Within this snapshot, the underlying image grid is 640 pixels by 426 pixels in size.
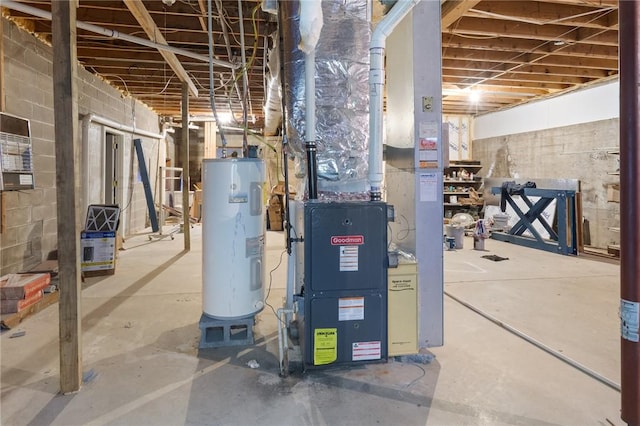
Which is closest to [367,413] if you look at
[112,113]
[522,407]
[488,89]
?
[522,407]

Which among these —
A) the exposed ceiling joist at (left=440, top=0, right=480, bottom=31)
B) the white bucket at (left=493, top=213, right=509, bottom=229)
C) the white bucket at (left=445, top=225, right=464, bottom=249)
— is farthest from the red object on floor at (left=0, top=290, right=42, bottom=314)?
the white bucket at (left=493, top=213, right=509, bottom=229)

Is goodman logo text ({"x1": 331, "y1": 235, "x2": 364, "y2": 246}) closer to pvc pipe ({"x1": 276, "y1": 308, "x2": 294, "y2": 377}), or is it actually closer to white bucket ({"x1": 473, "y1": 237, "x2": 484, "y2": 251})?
pvc pipe ({"x1": 276, "y1": 308, "x2": 294, "y2": 377})

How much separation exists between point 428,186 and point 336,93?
31.5 inches

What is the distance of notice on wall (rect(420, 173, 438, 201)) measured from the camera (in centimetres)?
225

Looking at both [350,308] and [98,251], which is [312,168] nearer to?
[350,308]

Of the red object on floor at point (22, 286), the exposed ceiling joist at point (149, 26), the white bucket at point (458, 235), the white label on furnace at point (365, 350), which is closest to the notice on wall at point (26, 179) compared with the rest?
the red object on floor at point (22, 286)

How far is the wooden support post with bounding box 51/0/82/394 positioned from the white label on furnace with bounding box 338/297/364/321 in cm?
133

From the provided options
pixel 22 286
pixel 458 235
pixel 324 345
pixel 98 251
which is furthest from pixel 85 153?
pixel 458 235

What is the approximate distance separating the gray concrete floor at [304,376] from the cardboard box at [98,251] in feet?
2.66

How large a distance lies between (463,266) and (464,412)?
3237 millimetres

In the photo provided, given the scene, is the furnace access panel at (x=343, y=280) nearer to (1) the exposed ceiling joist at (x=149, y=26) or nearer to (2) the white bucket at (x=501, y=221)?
(1) the exposed ceiling joist at (x=149, y=26)

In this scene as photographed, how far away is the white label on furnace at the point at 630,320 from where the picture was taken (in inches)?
52.5

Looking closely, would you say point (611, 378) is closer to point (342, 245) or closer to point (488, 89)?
point (342, 245)

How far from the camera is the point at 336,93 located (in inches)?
86.8
